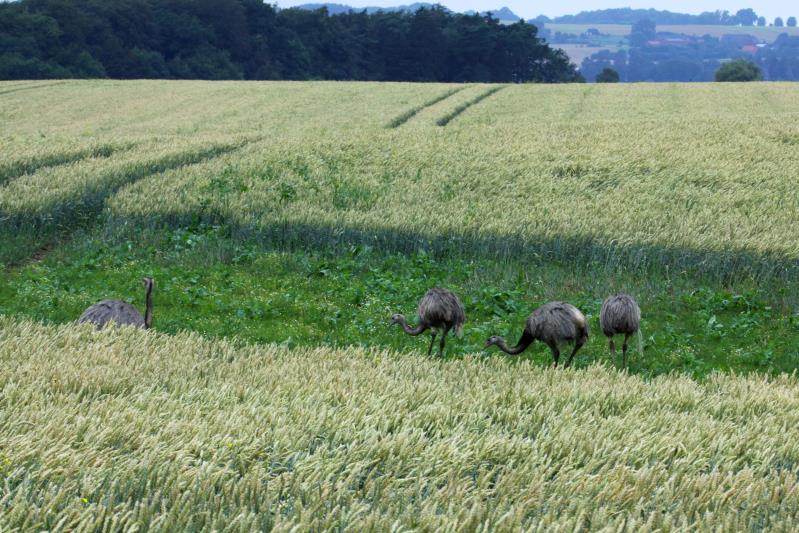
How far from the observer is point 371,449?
5.68m

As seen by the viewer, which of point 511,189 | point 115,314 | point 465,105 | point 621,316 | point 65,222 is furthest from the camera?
point 465,105

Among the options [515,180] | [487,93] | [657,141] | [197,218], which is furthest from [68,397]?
[487,93]

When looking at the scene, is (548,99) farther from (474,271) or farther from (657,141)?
(474,271)

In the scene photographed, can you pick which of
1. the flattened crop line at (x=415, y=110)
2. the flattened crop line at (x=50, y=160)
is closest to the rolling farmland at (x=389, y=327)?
the flattened crop line at (x=50, y=160)

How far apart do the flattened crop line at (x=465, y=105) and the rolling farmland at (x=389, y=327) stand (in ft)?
4.55

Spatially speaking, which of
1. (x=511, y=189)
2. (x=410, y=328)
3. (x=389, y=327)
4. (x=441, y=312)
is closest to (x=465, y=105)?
(x=511, y=189)

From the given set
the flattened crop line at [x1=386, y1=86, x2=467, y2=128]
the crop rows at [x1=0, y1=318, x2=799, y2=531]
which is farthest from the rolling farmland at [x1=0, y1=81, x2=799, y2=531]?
the flattened crop line at [x1=386, y1=86, x2=467, y2=128]

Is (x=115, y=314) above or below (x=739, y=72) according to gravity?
below

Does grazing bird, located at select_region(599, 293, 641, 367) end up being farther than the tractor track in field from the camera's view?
No

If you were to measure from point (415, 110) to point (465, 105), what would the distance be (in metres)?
4.74

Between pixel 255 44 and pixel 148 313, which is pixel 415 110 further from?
pixel 255 44

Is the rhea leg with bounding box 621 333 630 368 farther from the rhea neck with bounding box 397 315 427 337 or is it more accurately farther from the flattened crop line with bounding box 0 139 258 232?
the flattened crop line with bounding box 0 139 258 232

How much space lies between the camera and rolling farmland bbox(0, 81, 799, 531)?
5.10 meters

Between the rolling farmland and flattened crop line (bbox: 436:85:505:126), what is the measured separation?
1.39m
